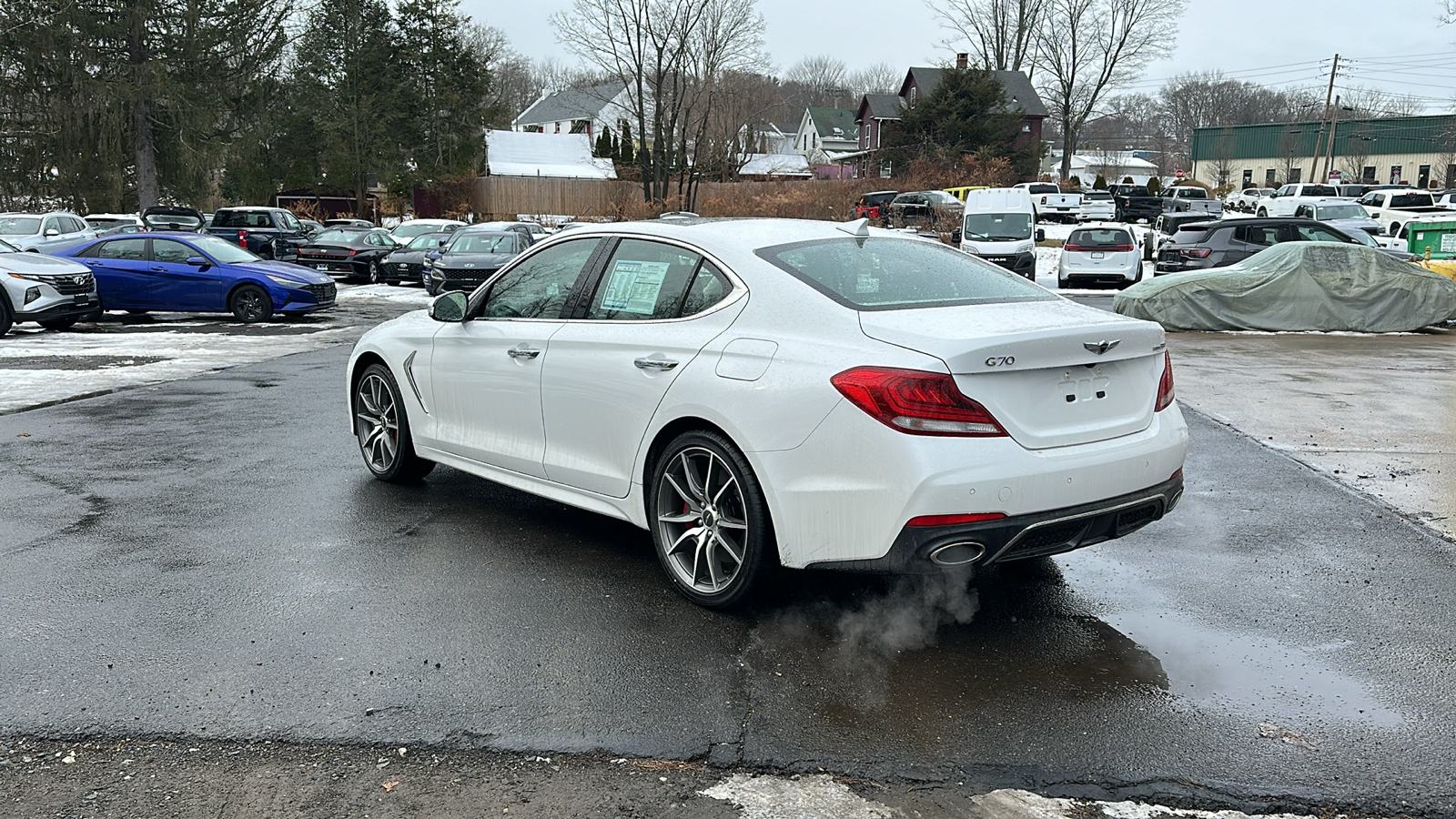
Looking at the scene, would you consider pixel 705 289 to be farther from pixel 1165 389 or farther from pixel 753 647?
pixel 1165 389

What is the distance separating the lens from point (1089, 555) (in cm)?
558

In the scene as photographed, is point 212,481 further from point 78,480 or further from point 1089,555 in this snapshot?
point 1089,555

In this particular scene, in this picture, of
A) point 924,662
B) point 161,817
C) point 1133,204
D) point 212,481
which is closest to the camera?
point 161,817

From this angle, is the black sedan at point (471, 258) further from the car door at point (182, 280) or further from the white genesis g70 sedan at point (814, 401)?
the white genesis g70 sedan at point (814, 401)

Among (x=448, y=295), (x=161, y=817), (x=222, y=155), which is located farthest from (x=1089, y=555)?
(x=222, y=155)

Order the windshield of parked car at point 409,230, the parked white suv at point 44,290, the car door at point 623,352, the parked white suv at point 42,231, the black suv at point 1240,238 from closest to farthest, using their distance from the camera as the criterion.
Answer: the car door at point 623,352
the parked white suv at point 44,290
the black suv at point 1240,238
the parked white suv at point 42,231
the windshield of parked car at point 409,230

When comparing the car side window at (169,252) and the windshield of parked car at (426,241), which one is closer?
the car side window at (169,252)

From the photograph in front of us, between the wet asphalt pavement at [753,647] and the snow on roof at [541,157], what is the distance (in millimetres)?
53491

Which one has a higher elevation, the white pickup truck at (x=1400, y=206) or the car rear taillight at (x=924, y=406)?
the white pickup truck at (x=1400, y=206)

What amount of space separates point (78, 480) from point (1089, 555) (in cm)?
619

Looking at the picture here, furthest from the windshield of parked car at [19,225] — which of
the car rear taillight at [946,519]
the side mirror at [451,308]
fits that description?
the car rear taillight at [946,519]

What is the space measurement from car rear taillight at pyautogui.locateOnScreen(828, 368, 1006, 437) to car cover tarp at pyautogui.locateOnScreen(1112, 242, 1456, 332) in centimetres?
1473

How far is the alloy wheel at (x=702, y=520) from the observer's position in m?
4.50

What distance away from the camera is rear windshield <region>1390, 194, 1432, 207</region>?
123ft
